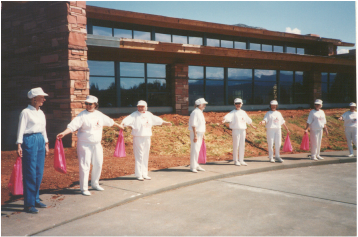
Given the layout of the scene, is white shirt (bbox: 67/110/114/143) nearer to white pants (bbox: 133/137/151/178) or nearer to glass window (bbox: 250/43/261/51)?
white pants (bbox: 133/137/151/178)

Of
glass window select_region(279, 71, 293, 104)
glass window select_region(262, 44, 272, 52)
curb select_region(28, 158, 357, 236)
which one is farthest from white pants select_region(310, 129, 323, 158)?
glass window select_region(262, 44, 272, 52)

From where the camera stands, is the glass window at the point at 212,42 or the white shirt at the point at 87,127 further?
the glass window at the point at 212,42

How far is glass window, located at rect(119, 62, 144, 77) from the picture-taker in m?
18.0

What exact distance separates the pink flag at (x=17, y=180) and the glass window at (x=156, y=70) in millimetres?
14084

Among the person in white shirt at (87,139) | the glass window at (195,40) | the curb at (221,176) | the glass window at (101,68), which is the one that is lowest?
the curb at (221,176)

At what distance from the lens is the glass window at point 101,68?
56.1 feet

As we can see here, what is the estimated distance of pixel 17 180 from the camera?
5164 mm

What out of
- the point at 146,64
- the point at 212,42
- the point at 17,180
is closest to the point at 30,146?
the point at 17,180

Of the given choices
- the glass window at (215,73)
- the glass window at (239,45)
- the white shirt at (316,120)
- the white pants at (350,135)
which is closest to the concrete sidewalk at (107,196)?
the white shirt at (316,120)

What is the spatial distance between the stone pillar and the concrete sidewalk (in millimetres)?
8495

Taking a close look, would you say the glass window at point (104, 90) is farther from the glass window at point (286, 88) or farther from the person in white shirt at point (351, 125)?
the glass window at point (286, 88)

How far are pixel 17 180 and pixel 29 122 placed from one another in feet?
3.39

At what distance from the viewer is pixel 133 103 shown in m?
18.5

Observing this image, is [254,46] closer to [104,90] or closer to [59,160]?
[104,90]
